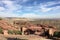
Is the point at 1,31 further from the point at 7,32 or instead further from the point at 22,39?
the point at 22,39

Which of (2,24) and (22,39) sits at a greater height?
(2,24)

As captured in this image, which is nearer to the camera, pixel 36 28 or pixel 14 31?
pixel 14 31

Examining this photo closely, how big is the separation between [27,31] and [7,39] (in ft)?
19.4

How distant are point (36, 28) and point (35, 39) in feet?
17.1

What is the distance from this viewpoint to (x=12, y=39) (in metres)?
11.3

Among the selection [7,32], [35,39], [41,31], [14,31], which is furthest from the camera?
[41,31]

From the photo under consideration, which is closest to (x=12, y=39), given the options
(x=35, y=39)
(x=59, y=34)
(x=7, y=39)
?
(x=7, y=39)

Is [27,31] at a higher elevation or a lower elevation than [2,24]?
lower

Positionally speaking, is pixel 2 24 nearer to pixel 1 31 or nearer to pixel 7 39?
pixel 1 31

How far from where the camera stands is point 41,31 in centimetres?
1683

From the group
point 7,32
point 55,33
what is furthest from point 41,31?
point 7,32

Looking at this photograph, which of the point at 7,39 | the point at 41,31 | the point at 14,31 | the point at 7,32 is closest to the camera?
the point at 7,39

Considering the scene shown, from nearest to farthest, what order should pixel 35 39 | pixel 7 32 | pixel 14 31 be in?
1. pixel 35 39
2. pixel 7 32
3. pixel 14 31

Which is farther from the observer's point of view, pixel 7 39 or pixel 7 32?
pixel 7 32
